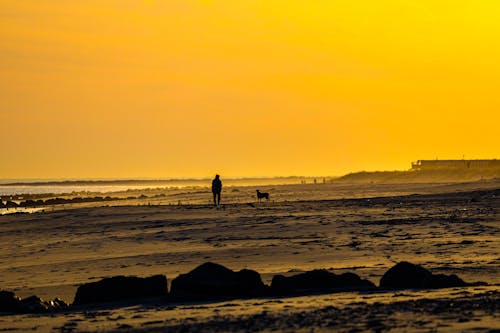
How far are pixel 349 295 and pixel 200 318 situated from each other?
231cm

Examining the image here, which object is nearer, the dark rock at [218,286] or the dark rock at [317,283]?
the dark rock at [218,286]

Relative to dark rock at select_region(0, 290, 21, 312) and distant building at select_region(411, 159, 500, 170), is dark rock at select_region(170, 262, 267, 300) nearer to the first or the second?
dark rock at select_region(0, 290, 21, 312)

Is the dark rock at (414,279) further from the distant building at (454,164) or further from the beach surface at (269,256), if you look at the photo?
the distant building at (454,164)

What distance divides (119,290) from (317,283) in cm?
286

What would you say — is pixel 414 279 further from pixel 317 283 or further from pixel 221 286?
pixel 221 286

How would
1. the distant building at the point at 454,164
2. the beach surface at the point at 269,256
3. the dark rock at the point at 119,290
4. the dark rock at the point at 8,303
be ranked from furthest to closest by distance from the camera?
the distant building at the point at 454,164, the dark rock at the point at 119,290, the dark rock at the point at 8,303, the beach surface at the point at 269,256

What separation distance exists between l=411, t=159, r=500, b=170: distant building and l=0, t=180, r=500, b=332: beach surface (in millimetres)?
66188

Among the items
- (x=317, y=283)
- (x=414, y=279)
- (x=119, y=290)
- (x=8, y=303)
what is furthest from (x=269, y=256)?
(x=8, y=303)

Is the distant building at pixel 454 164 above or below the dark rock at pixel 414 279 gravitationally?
above

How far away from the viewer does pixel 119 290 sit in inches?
567

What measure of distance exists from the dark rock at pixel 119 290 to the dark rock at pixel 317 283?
1.73 metres

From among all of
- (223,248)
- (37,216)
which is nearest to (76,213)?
Answer: (37,216)

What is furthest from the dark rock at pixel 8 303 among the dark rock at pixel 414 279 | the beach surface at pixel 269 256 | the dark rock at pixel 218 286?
the dark rock at pixel 414 279

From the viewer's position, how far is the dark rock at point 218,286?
13906 mm
